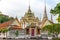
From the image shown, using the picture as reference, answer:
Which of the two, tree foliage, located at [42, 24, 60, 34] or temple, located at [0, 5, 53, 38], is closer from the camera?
tree foliage, located at [42, 24, 60, 34]

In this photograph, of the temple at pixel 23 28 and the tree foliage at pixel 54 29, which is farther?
the temple at pixel 23 28

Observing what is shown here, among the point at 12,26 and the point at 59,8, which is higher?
the point at 59,8

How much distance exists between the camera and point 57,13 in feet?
98.0

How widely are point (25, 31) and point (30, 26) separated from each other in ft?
3.49

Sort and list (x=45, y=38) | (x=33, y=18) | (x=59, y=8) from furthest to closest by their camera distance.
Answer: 1. (x=33, y=18)
2. (x=45, y=38)
3. (x=59, y=8)

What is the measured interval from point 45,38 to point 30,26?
4.97m

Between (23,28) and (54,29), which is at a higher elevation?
(54,29)

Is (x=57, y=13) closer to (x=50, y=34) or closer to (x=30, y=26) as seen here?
(x=50, y=34)

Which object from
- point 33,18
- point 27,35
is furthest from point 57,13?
point 33,18

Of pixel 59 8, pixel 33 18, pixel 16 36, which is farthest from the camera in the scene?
pixel 33 18

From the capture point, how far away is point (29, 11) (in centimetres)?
4453

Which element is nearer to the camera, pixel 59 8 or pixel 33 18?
pixel 59 8

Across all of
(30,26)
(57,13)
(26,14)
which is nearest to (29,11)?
(26,14)

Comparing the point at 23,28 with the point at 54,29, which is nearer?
the point at 54,29
